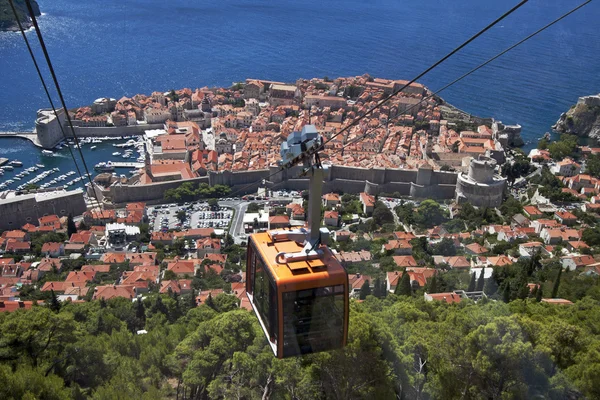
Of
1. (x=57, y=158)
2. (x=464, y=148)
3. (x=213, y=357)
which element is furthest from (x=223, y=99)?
(x=213, y=357)

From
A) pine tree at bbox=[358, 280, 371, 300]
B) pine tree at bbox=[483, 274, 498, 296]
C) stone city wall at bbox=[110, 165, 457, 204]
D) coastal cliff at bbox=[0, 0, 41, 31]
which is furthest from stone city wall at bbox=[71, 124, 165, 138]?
coastal cliff at bbox=[0, 0, 41, 31]

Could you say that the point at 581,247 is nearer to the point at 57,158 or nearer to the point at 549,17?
the point at 57,158

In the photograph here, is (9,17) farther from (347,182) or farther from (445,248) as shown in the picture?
(445,248)

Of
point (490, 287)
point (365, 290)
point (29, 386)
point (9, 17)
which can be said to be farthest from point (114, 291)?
point (9, 17)

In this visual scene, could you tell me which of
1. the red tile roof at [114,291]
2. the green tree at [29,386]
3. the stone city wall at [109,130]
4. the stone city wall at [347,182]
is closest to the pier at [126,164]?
the stone city wall at [347,182]

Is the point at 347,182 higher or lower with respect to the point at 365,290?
lower

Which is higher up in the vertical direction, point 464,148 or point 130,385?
point 130,385

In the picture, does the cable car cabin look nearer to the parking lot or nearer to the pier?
the parking lot
